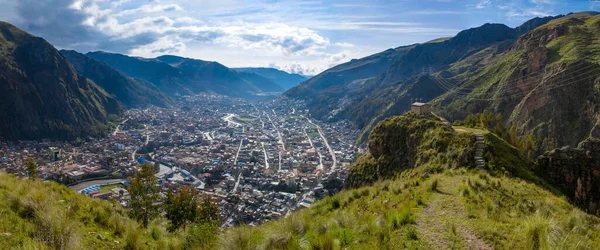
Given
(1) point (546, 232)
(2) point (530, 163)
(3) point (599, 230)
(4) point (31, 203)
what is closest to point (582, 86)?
(2) point (530, 163)

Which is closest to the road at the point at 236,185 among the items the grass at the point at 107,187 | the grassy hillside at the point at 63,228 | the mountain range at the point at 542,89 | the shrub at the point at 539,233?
the grass at the point at 107,187

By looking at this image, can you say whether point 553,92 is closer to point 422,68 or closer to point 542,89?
point 542,89

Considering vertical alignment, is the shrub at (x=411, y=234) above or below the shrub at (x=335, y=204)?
above

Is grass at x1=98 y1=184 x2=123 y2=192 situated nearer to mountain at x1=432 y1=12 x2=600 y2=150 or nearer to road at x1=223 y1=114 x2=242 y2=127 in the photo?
mountain at x1=432 y1=12 x2=600 y2=150

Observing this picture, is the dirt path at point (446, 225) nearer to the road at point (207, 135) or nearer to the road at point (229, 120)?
the road at point (207, 135)

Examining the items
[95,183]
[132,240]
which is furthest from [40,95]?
[132,240]

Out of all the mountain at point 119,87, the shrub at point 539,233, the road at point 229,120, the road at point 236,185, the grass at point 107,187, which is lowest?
the road at point 236,185
